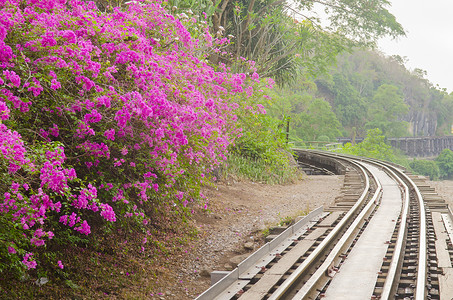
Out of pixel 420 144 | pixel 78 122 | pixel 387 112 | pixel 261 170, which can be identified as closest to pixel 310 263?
pixel 78 122

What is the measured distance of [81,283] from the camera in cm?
478

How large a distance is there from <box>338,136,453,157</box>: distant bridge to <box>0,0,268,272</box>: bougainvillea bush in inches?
2570

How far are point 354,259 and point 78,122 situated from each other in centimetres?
381

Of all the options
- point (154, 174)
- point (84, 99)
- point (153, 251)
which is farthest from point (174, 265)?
point (84, 99)

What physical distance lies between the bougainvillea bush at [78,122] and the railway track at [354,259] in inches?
54.4

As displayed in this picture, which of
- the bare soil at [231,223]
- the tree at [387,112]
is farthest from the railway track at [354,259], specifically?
the tree at [387,112]

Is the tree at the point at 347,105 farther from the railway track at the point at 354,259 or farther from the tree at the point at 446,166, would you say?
the railway track at the point at 354,259

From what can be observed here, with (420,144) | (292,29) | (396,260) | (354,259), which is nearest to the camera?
(396,260)

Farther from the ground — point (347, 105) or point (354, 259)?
point (347, 105)

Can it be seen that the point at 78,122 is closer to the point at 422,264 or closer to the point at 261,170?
the point at 422,264

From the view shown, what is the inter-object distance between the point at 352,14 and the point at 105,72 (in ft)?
50.8

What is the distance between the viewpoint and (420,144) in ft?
269

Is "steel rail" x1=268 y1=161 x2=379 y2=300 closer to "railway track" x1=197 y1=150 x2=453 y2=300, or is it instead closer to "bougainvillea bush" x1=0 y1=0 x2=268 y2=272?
"railway track" x1=197 y1=150 x2=453 y2=300

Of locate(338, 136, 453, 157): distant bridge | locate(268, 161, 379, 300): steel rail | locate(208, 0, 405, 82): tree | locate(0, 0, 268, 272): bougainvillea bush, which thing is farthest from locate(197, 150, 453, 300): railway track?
locate(338, 136, 453, 157): distant bridge
